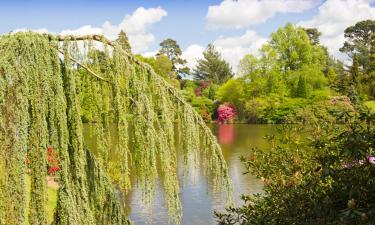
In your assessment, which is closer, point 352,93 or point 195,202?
point 195,202

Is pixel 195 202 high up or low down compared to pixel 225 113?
down

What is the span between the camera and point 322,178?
3283 mm

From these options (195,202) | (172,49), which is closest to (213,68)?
(172,49)

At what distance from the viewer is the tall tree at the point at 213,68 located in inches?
2522

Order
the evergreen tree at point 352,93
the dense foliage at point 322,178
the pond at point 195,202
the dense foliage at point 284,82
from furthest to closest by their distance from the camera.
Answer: the dense foliage at point 284,82 → the evergreen tree at point 352,93 → the pond at point 195,202 → the dense foliage at point 322,178

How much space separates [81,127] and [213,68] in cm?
6121

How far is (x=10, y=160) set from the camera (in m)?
3.43

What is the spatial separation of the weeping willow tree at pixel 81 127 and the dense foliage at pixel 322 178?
766mm

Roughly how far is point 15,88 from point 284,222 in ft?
9.15

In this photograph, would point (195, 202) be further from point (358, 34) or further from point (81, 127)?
point (358, 34)

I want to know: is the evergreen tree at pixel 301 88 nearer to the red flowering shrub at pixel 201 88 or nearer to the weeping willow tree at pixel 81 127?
the red flowering shrub at pixel 201 88

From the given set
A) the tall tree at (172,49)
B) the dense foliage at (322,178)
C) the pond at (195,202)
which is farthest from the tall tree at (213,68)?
the dense foliage at (322,178)

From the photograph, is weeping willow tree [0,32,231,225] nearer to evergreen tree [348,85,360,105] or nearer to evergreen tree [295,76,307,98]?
evergreen tree [348,85,360,105]

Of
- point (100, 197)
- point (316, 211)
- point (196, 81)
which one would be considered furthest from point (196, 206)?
point (196, 81)
